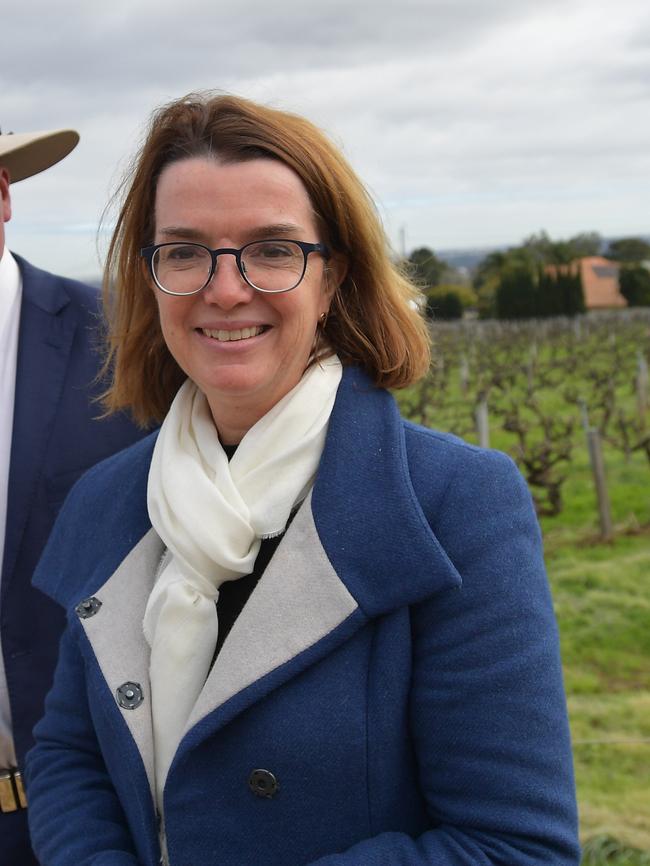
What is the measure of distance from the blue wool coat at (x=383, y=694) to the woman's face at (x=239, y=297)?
0.15 m

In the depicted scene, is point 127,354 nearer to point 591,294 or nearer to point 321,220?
point 321,220

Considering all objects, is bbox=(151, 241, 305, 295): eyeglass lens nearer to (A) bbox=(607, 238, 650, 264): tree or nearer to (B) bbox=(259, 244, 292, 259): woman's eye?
(B) bbox=(259, 244, 292, 259): woman's eye

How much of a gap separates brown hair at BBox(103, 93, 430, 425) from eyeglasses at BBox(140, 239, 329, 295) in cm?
10

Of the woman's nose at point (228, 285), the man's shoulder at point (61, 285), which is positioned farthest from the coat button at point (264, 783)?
the man's shoulder at point (61, 285)

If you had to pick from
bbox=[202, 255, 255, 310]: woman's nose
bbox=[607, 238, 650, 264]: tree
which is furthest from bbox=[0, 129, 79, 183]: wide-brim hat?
bbox=[607, 238, 650, 264]: tree

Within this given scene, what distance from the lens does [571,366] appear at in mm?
22125

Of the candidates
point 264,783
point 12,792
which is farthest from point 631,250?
point 264,783

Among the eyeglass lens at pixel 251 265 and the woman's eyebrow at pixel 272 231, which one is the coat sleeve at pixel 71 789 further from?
the woman's eyebrow at pixel 272 231

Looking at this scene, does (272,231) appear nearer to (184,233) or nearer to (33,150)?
(184,233)

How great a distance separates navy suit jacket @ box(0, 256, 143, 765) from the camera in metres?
2.23

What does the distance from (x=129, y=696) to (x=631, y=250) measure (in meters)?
51.5

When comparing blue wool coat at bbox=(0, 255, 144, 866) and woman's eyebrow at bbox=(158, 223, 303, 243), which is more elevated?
woman's eyebrow at bbox=(158, 223, 303, 243)

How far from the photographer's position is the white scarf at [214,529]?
144 cm

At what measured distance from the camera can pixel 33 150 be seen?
2447mm
